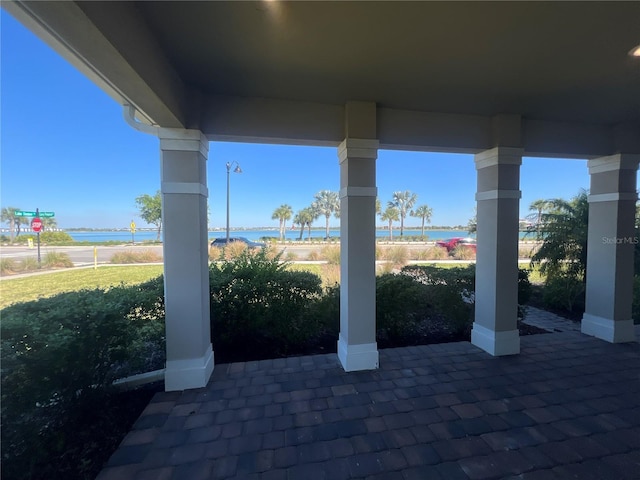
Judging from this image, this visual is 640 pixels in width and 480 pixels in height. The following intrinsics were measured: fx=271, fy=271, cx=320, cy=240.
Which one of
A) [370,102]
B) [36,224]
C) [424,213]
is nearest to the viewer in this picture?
[370,102]

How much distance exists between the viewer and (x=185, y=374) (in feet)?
8.86

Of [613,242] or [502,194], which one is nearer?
[502,194]

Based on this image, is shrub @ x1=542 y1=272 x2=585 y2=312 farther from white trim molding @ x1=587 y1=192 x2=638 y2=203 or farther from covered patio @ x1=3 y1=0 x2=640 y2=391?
white trim molding @ x1=587 y1=192 x2=638 y2=203

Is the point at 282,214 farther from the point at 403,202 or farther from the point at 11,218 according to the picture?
the point at 11,218

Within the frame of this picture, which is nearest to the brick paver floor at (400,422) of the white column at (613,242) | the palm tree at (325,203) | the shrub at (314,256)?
the white column at (613,242)

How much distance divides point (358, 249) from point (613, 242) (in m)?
3.53

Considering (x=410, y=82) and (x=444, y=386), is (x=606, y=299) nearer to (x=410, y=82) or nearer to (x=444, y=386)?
(x=444, y=386)

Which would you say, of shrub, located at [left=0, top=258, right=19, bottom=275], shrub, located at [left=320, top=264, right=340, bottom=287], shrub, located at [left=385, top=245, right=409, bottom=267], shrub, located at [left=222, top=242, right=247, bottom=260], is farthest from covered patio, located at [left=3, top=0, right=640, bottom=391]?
shrub, located at [left=385, top=245, right=409, bottom=267]

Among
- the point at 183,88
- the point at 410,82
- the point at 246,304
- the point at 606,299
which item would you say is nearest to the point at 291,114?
the point at 183,88

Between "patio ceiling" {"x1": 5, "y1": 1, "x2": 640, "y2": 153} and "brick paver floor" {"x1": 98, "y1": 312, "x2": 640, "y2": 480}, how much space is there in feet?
8.43

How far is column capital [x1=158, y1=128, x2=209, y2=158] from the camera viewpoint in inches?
103

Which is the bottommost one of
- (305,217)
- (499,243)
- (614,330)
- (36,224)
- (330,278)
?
(614,330)

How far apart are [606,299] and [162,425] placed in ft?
17.9

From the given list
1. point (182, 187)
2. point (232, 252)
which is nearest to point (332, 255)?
point (232, 252)
